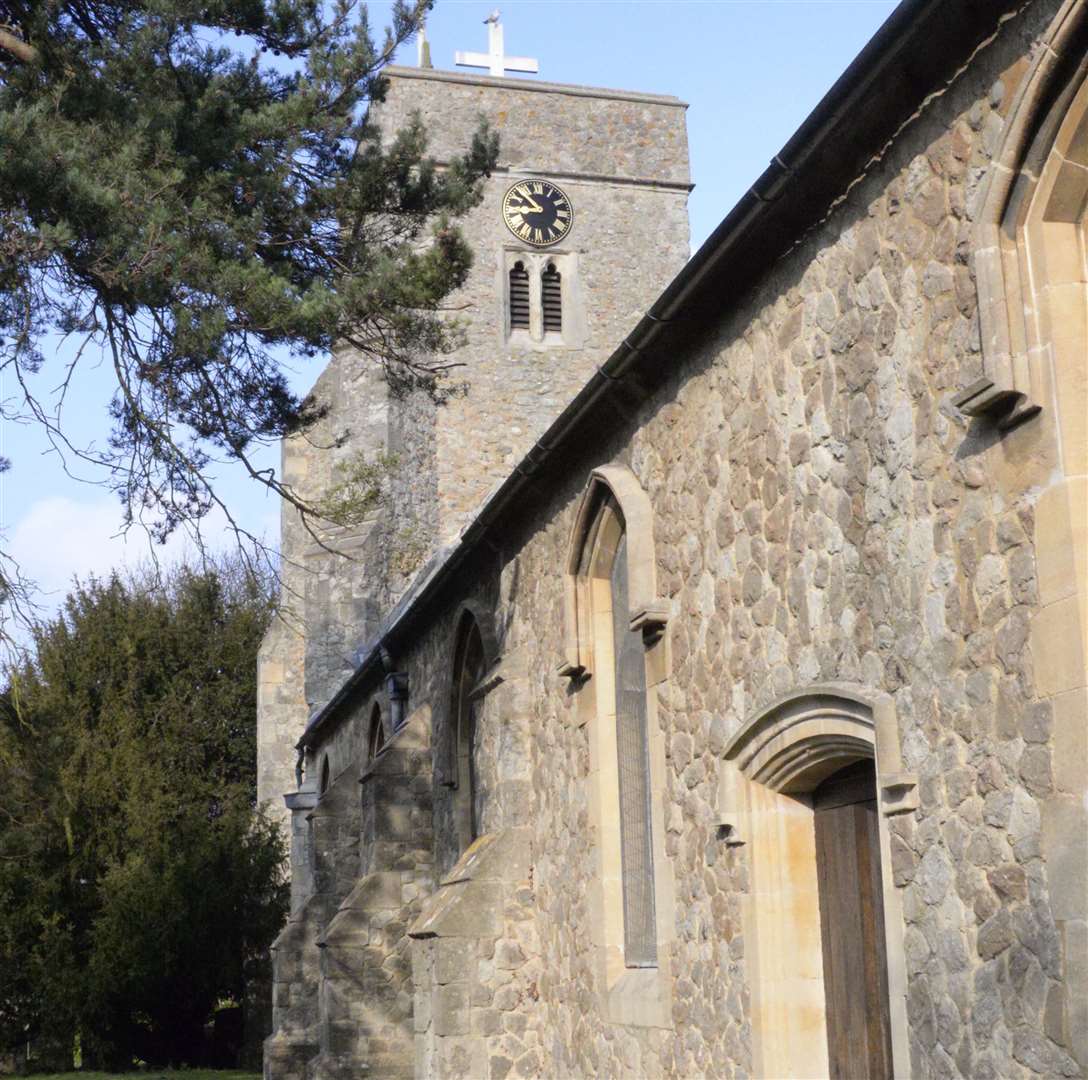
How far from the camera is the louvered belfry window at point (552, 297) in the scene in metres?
30.2

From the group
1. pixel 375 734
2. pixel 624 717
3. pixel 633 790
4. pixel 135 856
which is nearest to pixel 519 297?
pixel 135 856

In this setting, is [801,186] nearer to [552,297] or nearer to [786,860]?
[786,860]

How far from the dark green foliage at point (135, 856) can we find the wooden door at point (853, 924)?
17.0 metres

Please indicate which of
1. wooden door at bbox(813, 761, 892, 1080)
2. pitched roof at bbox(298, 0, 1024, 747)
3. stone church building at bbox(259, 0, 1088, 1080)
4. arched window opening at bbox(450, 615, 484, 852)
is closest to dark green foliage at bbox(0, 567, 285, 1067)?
arched window opening at bbox(450, 615, 484, 852)

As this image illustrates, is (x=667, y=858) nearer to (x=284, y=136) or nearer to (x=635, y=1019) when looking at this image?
(x=635, y=1019)

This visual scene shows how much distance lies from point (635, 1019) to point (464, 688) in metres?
5.79

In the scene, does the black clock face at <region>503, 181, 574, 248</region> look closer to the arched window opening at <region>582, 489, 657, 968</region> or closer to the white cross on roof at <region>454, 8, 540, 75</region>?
the white cross on roof at <region>454, 8, 540, 75</region>

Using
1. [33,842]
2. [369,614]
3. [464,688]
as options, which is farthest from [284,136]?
[369,614]

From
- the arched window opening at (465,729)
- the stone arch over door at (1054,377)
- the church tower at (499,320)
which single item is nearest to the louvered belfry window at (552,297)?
the church tower at (499,320)

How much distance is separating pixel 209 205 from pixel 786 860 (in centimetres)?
450

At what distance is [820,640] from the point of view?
6754 millimetres

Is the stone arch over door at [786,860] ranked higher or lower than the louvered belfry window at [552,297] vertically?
lower

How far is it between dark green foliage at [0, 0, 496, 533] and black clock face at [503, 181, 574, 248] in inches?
828

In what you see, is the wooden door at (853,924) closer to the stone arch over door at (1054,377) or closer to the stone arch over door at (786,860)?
the stone arch over door at (786,860)
